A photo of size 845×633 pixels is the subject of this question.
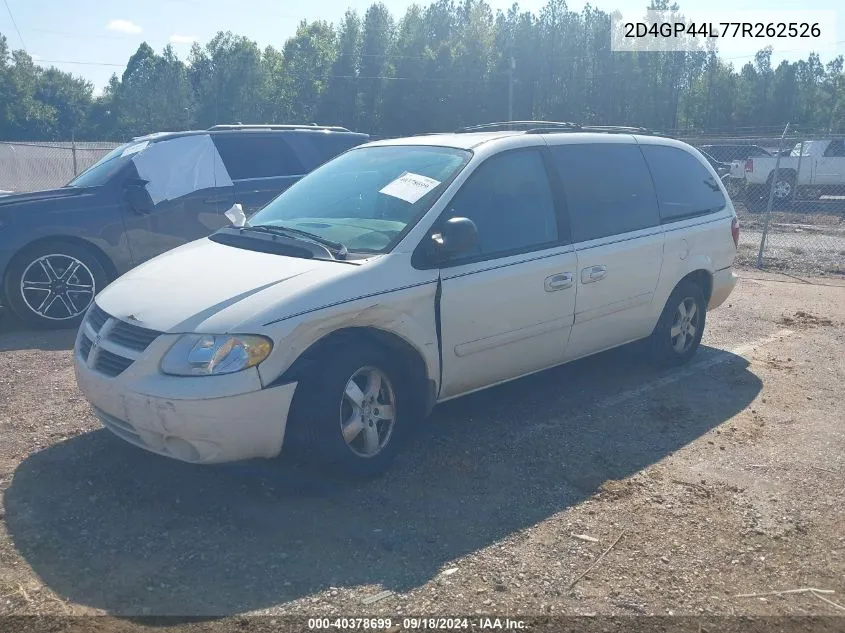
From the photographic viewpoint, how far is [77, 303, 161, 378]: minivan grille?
12.6ft

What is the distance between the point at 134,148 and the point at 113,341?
193 inches

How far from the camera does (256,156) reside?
875 centimetres

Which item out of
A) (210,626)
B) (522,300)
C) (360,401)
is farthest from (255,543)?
(522,300)

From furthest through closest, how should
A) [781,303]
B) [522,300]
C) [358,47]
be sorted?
[358,47]
[781,303]
[522,300]

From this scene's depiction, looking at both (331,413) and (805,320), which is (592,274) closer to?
(331,413)

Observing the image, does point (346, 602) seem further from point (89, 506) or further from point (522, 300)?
point (522, 300)

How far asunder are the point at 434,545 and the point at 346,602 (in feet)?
1.92

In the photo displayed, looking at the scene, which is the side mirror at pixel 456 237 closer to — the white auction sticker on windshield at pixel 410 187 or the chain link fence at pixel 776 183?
the white auction sticker on windshield at pixel 410 187

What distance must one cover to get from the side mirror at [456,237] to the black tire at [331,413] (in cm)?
66

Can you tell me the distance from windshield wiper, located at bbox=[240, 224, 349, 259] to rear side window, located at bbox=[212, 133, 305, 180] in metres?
3.75

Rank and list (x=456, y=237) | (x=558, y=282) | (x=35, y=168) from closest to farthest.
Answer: (x=456, y=237), (x=558, y=282), (x=35, y=168)

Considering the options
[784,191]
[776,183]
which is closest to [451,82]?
[784,191]

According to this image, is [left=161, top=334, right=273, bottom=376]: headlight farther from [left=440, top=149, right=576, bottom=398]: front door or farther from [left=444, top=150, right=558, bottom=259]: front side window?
[left=444, top=150, right=558, bottom=259]: front side window

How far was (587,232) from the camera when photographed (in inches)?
206
